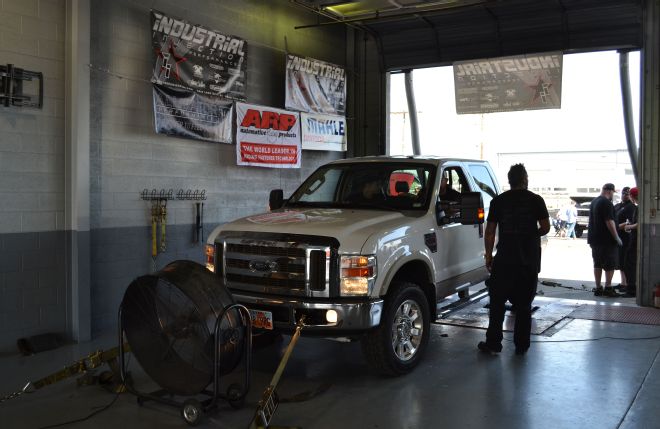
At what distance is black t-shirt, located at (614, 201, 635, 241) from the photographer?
957cm

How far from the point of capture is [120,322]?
459 cm

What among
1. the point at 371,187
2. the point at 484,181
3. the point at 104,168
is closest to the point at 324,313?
the point at 371,187

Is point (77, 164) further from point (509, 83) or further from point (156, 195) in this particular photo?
point (509, 83)

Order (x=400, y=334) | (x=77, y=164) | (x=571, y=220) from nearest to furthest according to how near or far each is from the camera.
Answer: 1. (x=400, y=334)
2. (x=77, y=164)
3. (x=571, y=220)

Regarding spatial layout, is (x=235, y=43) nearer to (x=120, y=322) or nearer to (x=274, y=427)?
(x=120, y=322)

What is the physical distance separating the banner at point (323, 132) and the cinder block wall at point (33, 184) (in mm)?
4394

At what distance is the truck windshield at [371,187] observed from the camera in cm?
598

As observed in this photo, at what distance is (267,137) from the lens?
938 centimetres

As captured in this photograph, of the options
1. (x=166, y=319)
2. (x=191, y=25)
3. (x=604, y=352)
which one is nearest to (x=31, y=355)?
(x=166, y=319)

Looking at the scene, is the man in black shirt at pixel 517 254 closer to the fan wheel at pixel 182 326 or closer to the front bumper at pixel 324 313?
the front bumper at pixel 324 313

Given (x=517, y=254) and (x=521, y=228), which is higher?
(x=521, y=228)

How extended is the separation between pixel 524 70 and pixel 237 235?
20.9 ft

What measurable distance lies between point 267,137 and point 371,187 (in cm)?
359

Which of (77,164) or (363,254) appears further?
(77,164)
